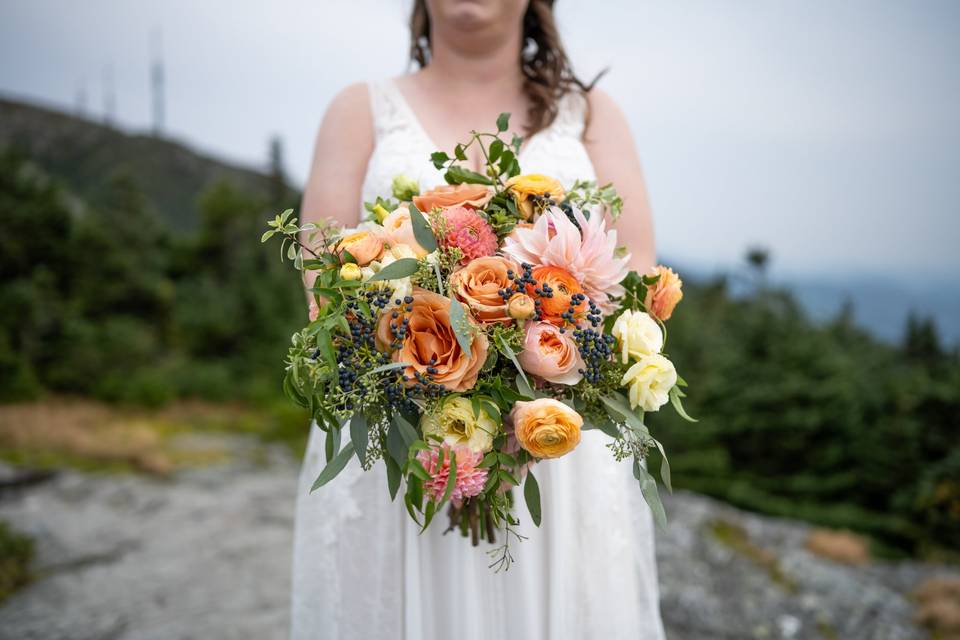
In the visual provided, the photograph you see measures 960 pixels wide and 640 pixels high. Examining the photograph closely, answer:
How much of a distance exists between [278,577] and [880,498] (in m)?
14.5

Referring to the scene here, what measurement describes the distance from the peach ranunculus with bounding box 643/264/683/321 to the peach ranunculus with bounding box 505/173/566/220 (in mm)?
318

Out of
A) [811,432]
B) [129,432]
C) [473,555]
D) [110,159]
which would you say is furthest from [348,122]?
[110,159]

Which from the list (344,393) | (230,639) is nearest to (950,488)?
(230,639)

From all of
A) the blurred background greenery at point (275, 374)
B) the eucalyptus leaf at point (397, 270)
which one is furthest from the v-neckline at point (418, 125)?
the blurred background greenery at point (275, 374)

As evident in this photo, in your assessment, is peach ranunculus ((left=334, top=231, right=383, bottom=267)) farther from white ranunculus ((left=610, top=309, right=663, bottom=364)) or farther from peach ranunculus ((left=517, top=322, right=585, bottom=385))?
white ranunculus ((left=610, top=309, right=663, bottom=364))

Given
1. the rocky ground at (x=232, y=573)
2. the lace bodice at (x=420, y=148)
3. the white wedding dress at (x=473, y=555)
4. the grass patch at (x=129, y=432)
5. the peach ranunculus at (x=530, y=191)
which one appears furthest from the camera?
the grass patch at (x=129, y=432)

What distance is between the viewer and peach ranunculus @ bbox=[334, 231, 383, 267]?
4.13ft

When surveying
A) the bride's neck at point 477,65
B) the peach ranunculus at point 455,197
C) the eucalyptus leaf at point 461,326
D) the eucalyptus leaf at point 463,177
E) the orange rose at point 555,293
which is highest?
the bride's neck at point 477,65

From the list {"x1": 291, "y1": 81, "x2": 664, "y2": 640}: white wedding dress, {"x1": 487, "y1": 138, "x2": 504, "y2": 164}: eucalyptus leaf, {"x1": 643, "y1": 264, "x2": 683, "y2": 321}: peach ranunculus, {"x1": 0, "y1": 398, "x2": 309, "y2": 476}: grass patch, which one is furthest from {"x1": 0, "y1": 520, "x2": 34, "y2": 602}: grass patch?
{"x1": 643, "y1": 264, "x2": 683, "y2": 321}: peach ranunculus

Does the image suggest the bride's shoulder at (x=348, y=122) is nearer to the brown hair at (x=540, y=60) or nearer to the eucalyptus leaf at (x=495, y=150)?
the brown hair at (x=540, y=60)

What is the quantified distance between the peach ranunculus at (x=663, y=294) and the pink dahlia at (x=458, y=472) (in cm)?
56

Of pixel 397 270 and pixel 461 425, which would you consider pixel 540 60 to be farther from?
pixel 461 425

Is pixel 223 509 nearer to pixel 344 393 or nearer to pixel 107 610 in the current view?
pixel 107 610

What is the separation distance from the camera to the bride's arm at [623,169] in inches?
77.0
